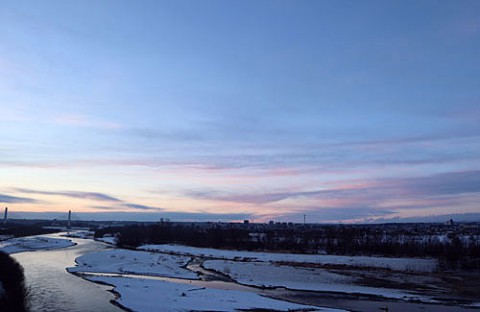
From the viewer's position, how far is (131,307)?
1026 inches

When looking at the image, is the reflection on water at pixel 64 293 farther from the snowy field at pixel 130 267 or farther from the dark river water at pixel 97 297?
the snowy field at pixel 130 267

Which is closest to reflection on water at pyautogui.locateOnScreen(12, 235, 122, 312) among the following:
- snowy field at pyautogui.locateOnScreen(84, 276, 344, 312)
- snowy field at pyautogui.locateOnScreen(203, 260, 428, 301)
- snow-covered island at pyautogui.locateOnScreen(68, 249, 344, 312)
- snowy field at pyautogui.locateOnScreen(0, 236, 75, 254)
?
snow-covered island at pyautogui.locateOnScreen(68, 249, 344, 312)

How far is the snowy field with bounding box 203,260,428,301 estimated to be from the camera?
3525 centimetres

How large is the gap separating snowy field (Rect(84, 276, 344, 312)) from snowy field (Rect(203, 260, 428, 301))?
7503 millimetres

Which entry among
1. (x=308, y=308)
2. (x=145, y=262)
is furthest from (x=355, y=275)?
(x=145, y=262)

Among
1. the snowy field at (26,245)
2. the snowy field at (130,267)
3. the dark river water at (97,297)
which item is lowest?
the snowy field at (26,245)

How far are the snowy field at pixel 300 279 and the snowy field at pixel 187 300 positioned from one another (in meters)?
7.50

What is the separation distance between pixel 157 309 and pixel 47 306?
6.00 metres

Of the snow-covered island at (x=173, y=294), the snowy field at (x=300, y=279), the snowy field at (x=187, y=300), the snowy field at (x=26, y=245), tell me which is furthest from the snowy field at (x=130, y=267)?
the snowy field at (x=26, y=245)

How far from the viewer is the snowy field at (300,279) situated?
3525 centimetres

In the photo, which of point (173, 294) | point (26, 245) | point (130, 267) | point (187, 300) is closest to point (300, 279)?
point (173, 294)

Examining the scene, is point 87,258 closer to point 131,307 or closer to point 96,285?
point 96,285

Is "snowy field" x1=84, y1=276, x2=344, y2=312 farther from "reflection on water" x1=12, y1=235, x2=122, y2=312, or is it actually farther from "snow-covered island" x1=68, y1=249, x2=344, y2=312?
"reflection on water" x1=12, y1=235, x2=122, y2=312

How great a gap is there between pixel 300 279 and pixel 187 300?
16.8m
